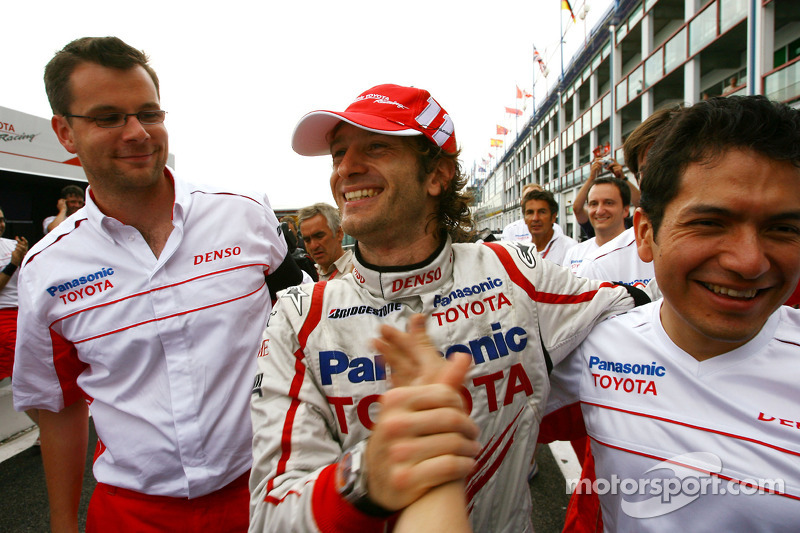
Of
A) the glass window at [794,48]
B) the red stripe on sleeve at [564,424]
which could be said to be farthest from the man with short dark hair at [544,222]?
the glass window at [794,48]

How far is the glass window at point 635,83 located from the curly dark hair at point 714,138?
60.6 ft

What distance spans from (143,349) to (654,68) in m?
18.6

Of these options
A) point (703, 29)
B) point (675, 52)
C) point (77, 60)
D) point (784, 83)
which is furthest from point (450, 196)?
point (675, 52)

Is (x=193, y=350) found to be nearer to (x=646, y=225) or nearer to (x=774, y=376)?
(x=646, y=225)

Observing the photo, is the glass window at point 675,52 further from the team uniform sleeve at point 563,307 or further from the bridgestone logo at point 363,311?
the bridgestone logo at point 363,311

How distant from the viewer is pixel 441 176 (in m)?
1.57

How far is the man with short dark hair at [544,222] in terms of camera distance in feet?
16.9

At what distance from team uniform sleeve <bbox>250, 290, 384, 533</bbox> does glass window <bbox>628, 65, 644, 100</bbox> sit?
762 inches

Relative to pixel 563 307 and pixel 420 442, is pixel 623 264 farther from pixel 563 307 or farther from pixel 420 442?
pixel 420 442

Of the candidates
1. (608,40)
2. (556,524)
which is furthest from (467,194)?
(608,40)

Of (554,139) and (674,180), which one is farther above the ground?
(554,139)

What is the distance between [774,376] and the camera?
1094mm

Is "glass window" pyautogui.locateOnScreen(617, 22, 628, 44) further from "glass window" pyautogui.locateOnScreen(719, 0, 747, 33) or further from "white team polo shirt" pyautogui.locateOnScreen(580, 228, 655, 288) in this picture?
"white team polo shirt" pyautogui.locateOnScreen(580, 228, 655, 288)

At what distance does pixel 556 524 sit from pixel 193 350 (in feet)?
7.86
